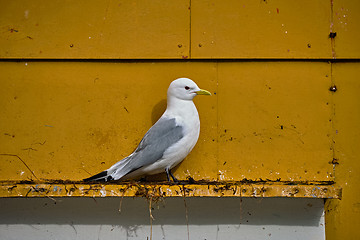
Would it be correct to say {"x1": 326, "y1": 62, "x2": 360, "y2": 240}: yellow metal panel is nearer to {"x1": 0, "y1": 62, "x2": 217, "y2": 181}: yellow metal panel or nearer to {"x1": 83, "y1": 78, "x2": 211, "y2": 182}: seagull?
{"x1": 0, "y1": 62, "x2": 217, "y2": 181}: yellow metal panel

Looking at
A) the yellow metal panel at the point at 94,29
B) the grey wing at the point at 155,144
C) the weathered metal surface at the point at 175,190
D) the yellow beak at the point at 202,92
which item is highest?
the yellow metal panel at the point at 94,29

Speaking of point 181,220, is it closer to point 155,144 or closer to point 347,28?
point 155,144

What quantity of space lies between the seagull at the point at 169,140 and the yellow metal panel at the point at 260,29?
35cm

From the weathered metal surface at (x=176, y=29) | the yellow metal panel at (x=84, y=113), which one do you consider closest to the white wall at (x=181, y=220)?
the yellow metal panel at (x=84, y=113)

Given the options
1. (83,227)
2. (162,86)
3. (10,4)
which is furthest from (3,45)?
(83,227)

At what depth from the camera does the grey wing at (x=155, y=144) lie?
2.60 metres

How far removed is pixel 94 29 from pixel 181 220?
1.35 metres

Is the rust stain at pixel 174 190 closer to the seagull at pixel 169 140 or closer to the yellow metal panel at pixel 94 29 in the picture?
the seagull at pixel 169 140

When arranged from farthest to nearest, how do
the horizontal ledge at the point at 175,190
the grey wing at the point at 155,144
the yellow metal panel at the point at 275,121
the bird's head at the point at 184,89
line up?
the yellow metal panel at the point at 275,121 → the bird's head at the point at 184,89 → the grey wing at the point at 155,144 → the horizontal ledge at the point at 175,190

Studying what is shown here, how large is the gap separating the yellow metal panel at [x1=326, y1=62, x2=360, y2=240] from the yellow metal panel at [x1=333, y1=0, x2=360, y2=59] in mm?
82

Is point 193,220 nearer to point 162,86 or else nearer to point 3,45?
point 162,86

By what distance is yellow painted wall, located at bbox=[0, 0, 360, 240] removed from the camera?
2.85 meters

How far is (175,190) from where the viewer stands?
247 centimetres

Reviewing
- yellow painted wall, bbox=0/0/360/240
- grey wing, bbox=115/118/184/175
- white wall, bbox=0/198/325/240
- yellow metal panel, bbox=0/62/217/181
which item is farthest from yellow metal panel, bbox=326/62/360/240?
grey wing, bbox=115/118/184/175
